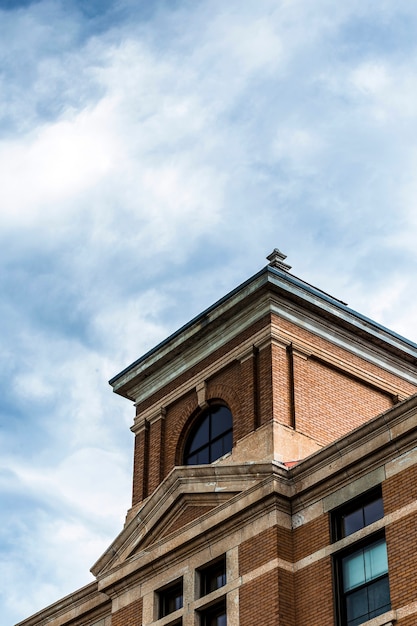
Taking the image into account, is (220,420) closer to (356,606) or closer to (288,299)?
(288,299)

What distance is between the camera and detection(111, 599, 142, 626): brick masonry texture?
1110 inches

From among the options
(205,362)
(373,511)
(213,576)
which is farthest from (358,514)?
(205,362)

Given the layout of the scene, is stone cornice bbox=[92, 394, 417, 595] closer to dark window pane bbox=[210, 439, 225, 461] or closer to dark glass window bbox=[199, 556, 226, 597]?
dark glass window bbox=[199, 556, 226, 597]

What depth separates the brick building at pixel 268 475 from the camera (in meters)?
24.4

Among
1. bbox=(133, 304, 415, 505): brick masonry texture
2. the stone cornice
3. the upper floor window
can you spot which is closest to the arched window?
bbox=(133, 304, 415, 505): brick masonry texture

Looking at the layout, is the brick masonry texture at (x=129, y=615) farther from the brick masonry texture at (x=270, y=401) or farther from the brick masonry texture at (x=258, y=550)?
the brick masonry texture at (x=270, y=401)

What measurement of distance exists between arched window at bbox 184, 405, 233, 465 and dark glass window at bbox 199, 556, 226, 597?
4.08 m

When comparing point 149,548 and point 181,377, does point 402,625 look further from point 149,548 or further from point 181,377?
point 181,377

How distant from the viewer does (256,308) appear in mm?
31281

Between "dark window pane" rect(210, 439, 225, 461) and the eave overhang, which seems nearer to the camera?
"dark window pane" rect(210, 439, 225, 461)

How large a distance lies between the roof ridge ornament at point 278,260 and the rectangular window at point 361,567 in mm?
9106

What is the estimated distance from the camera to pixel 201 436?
104 feet

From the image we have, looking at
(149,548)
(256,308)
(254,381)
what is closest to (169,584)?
(149,548)

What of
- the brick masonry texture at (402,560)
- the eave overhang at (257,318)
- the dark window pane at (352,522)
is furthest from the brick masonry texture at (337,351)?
the brick masonry texture at (402,560)
